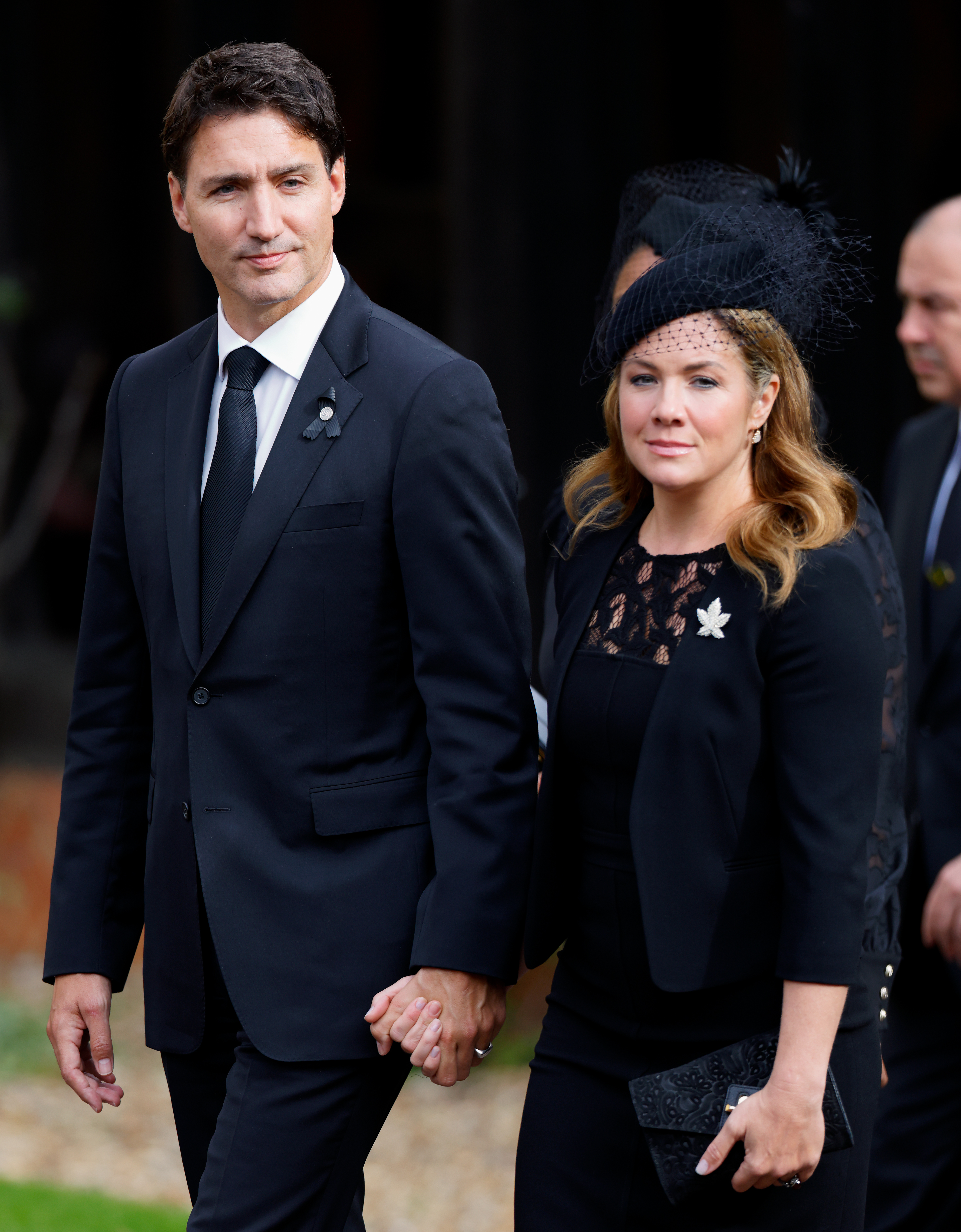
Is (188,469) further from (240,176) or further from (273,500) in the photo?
(240,176)

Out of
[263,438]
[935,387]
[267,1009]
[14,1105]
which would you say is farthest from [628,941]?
[14,1105]

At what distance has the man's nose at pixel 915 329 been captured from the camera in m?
3.59

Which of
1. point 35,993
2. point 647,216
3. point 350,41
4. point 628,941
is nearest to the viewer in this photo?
point 628,941

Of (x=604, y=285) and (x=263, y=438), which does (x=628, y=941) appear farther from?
(x=604, y=285)

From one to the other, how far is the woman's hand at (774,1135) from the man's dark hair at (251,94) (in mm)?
1418

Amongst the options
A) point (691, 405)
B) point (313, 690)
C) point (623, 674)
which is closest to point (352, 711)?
point (313, 690)

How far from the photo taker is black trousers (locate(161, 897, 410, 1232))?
2137 millimetres

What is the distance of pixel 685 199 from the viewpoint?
2.76 metres

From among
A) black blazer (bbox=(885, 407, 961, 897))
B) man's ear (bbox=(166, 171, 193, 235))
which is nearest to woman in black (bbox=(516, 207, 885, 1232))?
man's ear (bbox=(166, 171, 193, 235))

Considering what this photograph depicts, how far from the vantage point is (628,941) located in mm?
2199

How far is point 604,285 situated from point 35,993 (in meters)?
4.76

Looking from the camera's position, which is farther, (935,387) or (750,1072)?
(935,387)

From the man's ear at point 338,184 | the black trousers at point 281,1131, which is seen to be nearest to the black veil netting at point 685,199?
the man's ear at point 338,184

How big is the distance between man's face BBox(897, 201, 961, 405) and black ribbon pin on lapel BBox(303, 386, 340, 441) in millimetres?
1797
